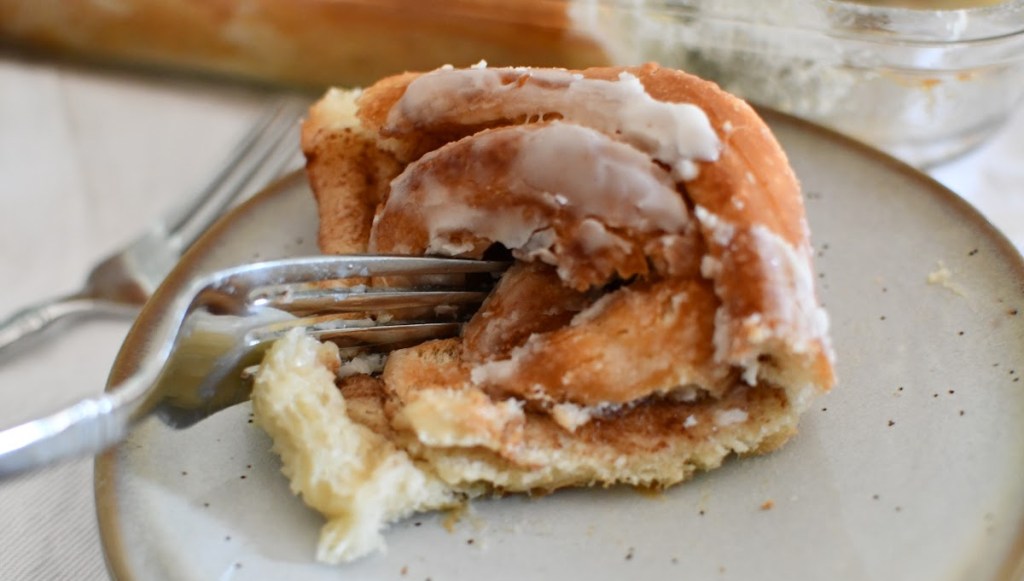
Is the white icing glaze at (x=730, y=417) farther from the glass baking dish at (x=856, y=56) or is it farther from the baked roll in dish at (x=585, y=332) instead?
the glass baking dish at (x=856, y=56)

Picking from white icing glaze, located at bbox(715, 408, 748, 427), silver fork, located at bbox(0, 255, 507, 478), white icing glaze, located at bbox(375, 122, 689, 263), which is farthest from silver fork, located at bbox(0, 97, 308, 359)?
white icing glaze, located at bbox(715, 408, 748, 427)

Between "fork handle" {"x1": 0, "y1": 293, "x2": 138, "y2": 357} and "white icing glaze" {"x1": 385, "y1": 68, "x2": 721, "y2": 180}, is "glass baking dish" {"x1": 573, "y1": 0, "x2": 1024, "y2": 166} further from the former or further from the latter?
"fork handle" {"x1": 0, "y1": 293, "x2": 138, "y2": 357}

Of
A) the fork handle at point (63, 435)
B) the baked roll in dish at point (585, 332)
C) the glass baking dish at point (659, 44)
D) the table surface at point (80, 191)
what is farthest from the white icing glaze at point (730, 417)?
the glass baking dish at point (659, 44)

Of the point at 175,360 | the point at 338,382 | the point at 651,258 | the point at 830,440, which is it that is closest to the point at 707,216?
the point at 651,258

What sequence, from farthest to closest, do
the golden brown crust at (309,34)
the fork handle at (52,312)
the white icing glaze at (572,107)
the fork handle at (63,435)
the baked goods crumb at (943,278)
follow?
the golden brown crust at (309,34)
the fork handle at (52,312)
the baked goods crumb at (943,278)
the white icing glaze at (572,107)
the fork handle at (63,435)

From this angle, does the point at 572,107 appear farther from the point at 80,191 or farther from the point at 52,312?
the point at 80,191

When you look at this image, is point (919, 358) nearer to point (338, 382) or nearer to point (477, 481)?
point (477, 481)
